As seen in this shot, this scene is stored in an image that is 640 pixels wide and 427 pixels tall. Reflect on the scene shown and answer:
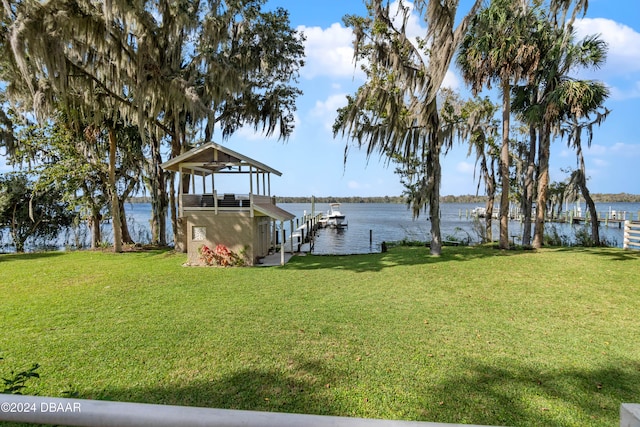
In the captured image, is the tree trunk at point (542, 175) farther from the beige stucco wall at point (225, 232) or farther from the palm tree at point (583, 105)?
the beige stucco wall at point (225, 232)

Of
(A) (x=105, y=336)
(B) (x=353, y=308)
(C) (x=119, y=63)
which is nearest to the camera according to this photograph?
(A) (x=105, y=336)

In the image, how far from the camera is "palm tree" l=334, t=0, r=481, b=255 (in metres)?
10.9

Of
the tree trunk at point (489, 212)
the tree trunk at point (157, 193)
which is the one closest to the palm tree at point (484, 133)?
the tree trunk at point (489, 212)

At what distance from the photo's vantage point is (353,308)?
680 centimetres

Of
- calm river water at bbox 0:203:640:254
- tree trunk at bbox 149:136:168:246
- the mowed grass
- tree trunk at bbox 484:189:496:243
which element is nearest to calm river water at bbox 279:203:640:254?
calm river water at bbox 0:203:640:254

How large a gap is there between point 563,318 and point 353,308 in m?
3.78

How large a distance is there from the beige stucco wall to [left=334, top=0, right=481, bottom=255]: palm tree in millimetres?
4916

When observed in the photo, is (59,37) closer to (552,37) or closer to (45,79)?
(45,79)

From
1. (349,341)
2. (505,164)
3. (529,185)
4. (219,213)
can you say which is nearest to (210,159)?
A: (219,213)

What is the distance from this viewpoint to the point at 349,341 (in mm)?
5098

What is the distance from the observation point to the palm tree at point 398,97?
35.9 feet

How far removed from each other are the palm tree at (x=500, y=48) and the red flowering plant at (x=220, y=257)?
35.7 ft

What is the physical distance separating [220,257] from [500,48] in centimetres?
1221

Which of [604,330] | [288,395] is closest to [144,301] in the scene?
[288,395]
